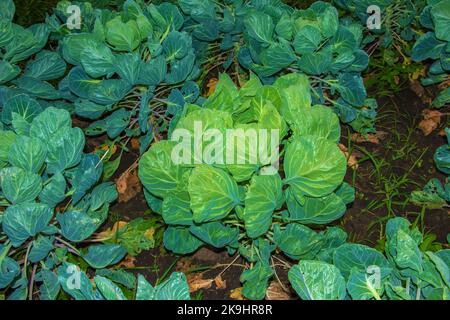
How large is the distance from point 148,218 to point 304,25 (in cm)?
93

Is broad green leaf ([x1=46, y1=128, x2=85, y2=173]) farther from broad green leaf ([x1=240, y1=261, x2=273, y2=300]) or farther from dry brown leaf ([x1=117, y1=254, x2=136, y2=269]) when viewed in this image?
broad green leaf ([x1=240, y1=261, x2=273, y2=300])

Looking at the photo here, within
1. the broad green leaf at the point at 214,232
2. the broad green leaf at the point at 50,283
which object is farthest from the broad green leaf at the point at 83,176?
the broad green leaf at the point at 214,232

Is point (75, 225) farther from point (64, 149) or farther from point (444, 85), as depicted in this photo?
point (444, 85)

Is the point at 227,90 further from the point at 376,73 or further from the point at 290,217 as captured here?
the point at 376,73

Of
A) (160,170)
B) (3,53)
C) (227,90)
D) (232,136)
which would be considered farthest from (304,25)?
(3,53)

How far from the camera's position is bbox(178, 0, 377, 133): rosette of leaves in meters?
2.21

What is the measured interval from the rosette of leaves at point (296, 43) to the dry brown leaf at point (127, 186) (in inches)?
25.4

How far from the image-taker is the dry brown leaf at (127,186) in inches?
95.9

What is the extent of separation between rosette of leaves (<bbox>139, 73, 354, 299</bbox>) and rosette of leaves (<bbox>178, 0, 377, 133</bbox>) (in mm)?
295

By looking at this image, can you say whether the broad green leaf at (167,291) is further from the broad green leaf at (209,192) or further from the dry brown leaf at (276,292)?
the dry brown leaf at (276,292)

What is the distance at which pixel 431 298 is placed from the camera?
4.68 ft

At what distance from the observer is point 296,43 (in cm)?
219

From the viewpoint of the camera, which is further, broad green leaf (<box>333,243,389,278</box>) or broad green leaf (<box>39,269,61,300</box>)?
broad green leaf (<box>39,269,61,300</box>)

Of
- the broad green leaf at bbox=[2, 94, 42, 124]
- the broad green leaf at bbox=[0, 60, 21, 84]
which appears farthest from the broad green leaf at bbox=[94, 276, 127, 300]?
the broad green leaf at bbox=[0, 60, 21, 84]
